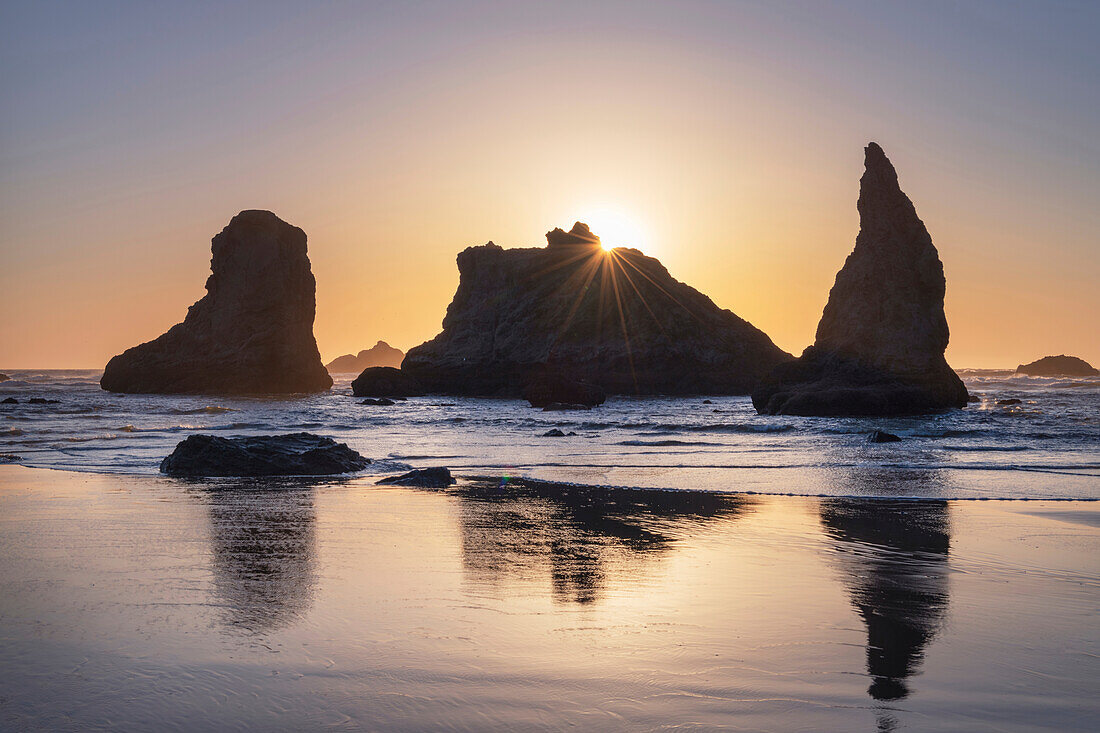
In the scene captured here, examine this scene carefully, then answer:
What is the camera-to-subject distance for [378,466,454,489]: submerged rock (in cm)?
1405

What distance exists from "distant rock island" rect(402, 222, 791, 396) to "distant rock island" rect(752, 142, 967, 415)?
37.3 meters

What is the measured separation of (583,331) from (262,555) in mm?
82505

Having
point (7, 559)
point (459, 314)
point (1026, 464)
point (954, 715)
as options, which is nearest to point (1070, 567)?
point (954, 715)

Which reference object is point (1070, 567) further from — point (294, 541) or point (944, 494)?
point (294, 541)

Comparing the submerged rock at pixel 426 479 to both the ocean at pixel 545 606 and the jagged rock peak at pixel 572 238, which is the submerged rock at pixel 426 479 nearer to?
the ocean at pixel 545 606

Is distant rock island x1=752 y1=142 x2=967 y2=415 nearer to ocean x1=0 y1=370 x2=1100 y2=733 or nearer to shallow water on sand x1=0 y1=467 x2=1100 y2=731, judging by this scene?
ocean x1=0 y1=370 x2=1100 y2=733

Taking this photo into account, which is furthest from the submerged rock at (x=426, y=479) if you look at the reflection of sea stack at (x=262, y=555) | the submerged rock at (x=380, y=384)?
the submerged rock at (x=380, y=384)

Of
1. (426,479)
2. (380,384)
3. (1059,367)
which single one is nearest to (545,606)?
(426,479)

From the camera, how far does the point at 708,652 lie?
475cm

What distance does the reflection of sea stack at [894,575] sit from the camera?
4.72 meters

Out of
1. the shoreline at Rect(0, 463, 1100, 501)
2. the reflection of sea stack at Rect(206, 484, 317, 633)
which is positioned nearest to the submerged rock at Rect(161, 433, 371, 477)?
the shoreline at Rect(0, 463, 1100, 501)

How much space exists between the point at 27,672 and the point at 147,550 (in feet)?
12.6

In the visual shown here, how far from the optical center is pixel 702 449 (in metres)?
24.2

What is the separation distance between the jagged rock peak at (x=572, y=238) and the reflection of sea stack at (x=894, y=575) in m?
87.4
